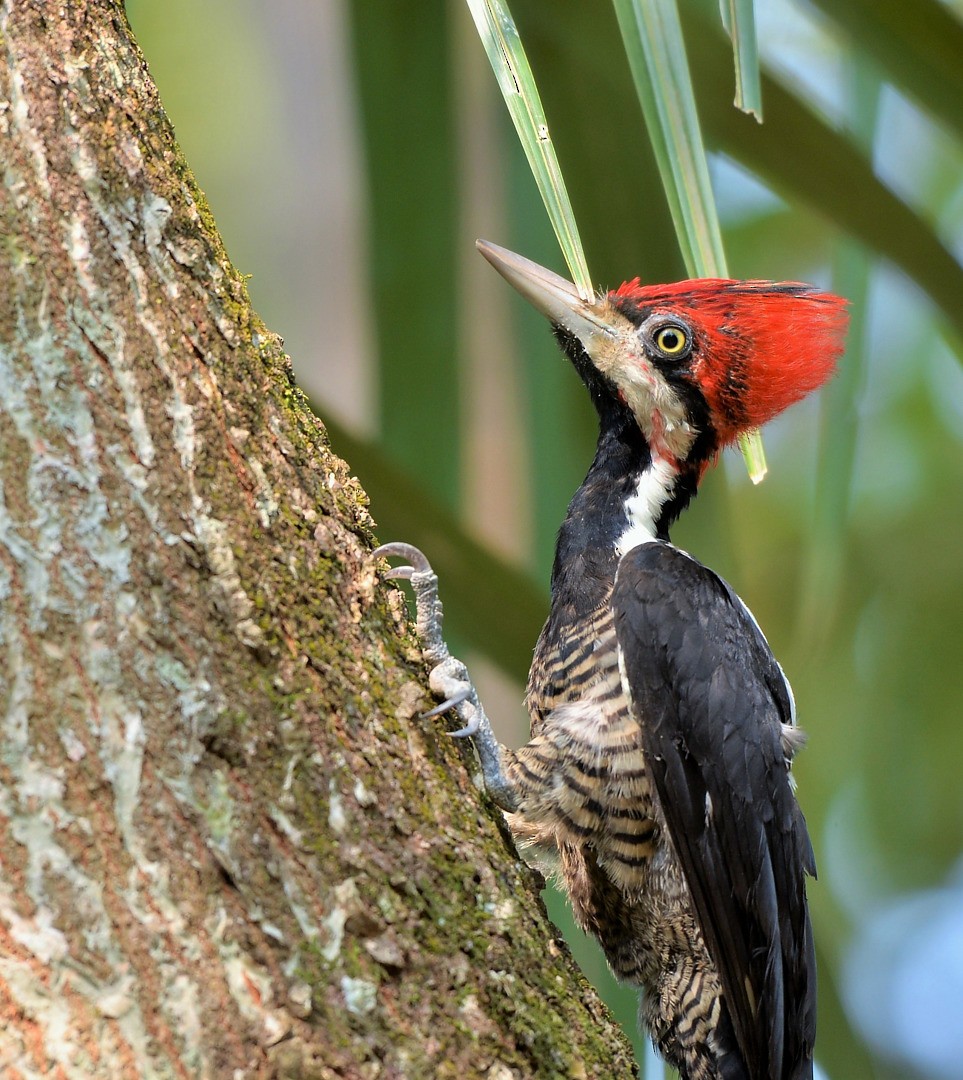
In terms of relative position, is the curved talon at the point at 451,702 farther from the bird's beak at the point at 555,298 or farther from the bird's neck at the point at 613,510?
the bird's beak at the point at 555,298

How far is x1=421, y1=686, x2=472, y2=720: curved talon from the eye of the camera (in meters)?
1.67

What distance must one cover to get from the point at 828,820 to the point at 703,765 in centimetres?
411

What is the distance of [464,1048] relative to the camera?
142 cm

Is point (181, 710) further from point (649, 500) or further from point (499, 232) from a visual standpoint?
point (499, 232)

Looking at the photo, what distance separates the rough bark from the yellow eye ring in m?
1.49

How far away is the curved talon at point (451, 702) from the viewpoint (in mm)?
1672

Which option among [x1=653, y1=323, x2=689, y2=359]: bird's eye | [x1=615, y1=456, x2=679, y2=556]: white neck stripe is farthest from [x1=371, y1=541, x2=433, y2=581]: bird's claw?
[x1=653, y1=323, x2=689, y2=359]: bird's eye

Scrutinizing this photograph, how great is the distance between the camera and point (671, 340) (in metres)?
2.90

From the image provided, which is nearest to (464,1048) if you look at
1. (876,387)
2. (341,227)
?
(341,227)

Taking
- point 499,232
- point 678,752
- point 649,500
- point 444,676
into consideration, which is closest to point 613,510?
point 649,500

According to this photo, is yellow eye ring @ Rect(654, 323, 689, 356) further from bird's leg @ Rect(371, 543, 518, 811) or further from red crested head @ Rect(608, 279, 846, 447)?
bird's leg @ Rect(371, 543, 518, 811)

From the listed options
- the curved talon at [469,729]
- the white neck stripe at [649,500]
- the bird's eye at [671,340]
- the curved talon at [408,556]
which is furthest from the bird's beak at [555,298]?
the curved talon at [469,729]

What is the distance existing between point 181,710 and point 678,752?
1.29m

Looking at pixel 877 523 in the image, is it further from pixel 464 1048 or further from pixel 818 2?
pixel 464 1048
